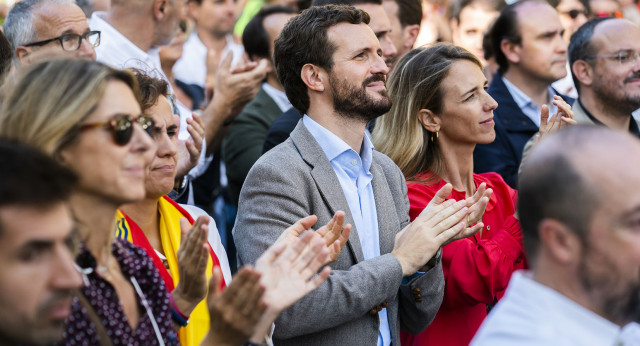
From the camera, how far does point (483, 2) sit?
309 inches

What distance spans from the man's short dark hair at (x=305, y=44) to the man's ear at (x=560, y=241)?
74.6 inches

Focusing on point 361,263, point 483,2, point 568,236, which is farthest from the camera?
point 483,2

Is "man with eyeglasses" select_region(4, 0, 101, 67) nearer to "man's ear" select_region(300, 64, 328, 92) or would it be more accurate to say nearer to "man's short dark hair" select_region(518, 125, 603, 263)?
"man's ear" select_region(300, 64, 328, 92)

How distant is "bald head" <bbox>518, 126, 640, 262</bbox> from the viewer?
7.18 ft

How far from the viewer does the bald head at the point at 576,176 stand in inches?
86.2

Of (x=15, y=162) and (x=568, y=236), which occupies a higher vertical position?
(x=15, y=162)

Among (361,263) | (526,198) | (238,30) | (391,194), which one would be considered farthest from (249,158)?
(238,30)

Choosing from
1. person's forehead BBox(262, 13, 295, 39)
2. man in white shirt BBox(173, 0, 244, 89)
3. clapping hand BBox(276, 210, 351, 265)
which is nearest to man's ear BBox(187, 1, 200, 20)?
man in white shirt BBox(173, 0, 244, 89)

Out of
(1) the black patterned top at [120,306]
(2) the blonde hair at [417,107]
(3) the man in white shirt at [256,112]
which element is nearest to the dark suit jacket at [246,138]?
(3) the man in white shirt at [256,112]

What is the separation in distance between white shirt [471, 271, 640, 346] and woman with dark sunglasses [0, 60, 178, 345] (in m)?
1.10

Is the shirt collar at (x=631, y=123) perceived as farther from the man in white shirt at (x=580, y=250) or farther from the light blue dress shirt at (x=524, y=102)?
the man in white shirt at (x=580, y=250)

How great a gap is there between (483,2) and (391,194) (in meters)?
4.53

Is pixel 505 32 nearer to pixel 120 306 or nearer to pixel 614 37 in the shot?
pixel 614 37

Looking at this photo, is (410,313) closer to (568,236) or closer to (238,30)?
(568,236)
